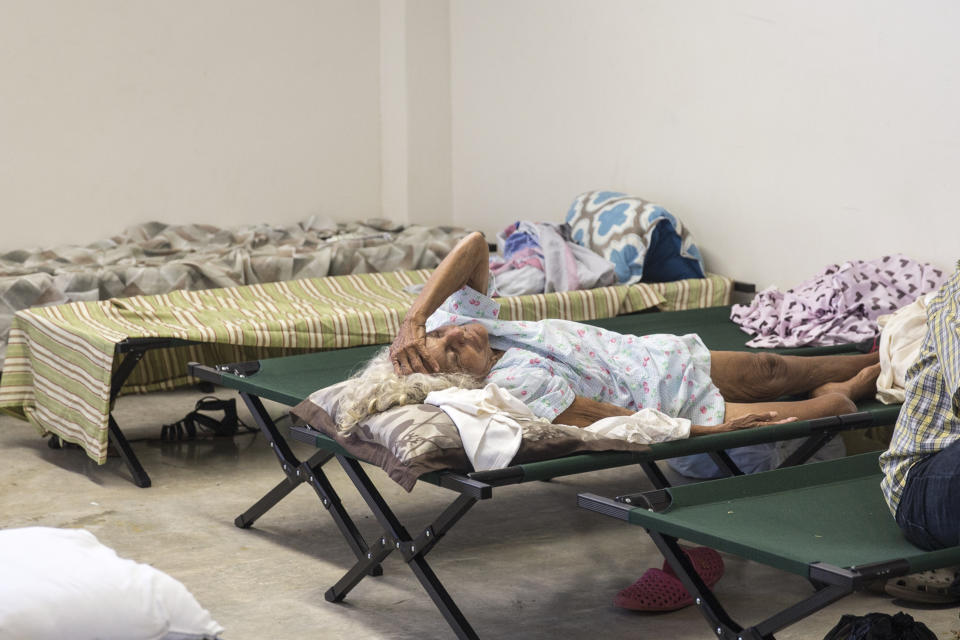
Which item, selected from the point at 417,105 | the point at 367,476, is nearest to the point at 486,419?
the point at 367,476

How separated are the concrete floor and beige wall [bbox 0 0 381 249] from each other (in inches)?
79.8

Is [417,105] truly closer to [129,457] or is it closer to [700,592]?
[129,457]

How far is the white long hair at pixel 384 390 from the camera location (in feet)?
9.28

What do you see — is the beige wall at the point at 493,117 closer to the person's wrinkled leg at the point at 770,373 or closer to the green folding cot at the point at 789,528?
the person's wrinkled leg at the point at 770,373

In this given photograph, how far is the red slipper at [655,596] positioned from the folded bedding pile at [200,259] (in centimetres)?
272

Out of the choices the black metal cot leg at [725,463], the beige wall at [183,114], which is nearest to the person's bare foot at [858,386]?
the black metal cot leg at [725,463]

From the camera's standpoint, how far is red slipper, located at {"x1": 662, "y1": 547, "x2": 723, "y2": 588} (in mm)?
3035

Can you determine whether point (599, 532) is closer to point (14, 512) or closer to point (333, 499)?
point (333, 499)

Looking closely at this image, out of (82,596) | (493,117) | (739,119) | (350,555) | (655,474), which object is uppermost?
(739,119)

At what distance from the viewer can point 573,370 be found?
3242 millimetres

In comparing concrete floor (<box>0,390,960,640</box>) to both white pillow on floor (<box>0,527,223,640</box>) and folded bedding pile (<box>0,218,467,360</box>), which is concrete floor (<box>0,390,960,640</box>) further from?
white pillow on floor (<box>0,527,223,640</box>)

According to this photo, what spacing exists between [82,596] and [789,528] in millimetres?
1420

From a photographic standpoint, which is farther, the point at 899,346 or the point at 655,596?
the point at 899,346

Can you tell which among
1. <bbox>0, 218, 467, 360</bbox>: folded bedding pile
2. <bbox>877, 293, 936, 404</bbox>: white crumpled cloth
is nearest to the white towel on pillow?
<bbox>877, 293, 936, 404</bbox>: white crumpled cloth
